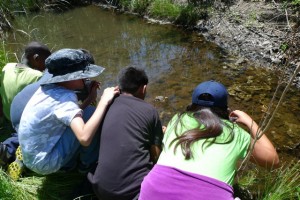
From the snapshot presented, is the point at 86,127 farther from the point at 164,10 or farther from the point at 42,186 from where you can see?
the point at 164,10

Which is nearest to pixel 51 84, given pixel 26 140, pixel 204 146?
pixel 26 140

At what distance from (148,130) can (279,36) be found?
5.53 m

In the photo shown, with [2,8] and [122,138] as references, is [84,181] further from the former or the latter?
[2,8]

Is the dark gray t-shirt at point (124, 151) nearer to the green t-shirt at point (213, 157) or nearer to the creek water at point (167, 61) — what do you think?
the green t-shirt at point (213, 157)

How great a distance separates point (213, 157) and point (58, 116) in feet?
4.07

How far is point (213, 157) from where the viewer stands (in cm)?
214

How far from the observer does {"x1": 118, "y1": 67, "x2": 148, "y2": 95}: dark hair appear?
2.97 m

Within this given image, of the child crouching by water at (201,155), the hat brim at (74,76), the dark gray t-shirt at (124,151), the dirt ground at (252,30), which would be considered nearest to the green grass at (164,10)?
the dirt ground at (252,30)

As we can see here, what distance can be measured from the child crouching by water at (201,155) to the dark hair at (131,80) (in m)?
0.63

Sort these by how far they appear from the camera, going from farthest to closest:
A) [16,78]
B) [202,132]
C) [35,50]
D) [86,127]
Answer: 1. [35,50]
2. [16,78]
3. [86,127]
4. [202,132]

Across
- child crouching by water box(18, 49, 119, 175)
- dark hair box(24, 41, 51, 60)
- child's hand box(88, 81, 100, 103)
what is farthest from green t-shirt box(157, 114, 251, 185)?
dark hair box(24, 41, 51, 60)

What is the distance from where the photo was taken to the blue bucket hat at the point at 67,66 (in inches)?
112

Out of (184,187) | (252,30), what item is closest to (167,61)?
(252,30)

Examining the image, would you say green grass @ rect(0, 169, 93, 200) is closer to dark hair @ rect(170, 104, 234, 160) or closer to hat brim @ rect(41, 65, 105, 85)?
Answer: hat brim @ rect(41, 65, 105, 85)
